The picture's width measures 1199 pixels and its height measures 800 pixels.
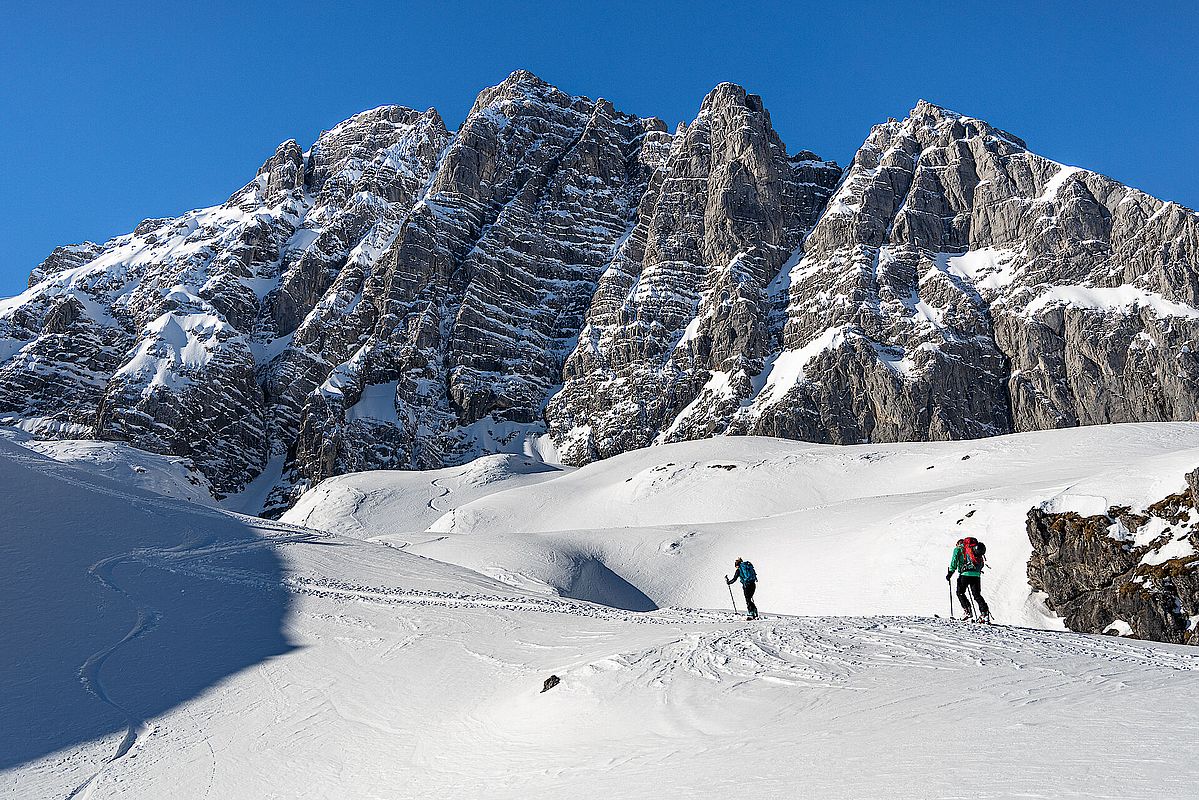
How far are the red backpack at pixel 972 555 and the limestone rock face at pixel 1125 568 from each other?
16.7ft

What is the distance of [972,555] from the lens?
56.0 feet

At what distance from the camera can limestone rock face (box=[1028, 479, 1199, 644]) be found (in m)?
18.3

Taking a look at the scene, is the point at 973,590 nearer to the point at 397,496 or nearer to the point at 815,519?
the point at 815,519

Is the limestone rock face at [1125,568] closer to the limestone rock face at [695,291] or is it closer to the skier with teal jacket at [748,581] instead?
the skier with teal jacket at [748,581]

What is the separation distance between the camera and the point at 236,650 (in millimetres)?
15555

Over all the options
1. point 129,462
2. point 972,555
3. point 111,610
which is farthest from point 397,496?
point 972,555

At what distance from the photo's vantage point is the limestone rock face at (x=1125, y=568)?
18.3 m

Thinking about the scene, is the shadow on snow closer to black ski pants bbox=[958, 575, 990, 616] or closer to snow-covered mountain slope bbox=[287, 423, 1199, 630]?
snow-covered mountain slope bbox=[287, 423, 1199, 630]

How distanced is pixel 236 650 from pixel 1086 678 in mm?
14462

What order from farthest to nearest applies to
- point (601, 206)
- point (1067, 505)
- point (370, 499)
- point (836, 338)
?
point (601, 206) → point (836, 338) → point (370, 499) → point (1067, 505)

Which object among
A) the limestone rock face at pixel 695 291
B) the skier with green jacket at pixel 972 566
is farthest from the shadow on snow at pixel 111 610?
the limestone rock face at pixel 695 291

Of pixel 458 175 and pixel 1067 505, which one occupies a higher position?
pixel 458 175

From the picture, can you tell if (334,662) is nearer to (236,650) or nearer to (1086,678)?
(236,650)

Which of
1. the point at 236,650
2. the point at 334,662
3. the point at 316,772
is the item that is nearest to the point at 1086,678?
the point at 316,772
